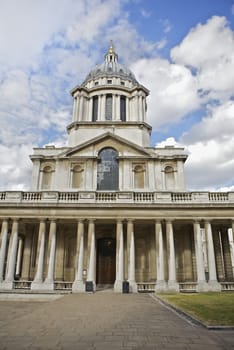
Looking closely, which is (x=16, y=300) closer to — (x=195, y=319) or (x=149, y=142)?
(x=195, y=319)

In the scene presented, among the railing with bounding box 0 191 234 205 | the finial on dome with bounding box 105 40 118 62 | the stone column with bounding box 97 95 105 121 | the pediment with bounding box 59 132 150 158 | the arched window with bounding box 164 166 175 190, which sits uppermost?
the finial on dome with bounding box 105 40 118 62

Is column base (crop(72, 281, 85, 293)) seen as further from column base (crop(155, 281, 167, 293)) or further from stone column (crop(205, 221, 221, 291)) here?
stone column (crop(205, 221, 221, 291))

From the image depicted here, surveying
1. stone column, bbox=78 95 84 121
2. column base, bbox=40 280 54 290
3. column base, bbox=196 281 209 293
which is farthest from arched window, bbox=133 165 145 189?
column base, bbox=40 280 54 290

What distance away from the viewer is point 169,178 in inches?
1068

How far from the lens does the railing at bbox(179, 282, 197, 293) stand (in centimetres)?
1950

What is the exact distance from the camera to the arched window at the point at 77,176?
2650cm

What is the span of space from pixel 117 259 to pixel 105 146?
11.4m

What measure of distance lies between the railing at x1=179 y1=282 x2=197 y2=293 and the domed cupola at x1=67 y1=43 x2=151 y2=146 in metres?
15.0

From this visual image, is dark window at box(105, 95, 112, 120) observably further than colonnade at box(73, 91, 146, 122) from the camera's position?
Yes

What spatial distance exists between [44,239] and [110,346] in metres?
16.6

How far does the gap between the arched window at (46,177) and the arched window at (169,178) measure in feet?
35.8

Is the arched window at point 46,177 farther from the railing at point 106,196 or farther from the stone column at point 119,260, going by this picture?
the stone column at point 119,260

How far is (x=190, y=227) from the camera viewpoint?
931 inches

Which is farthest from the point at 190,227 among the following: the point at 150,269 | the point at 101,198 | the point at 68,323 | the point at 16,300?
the point at 68,323
